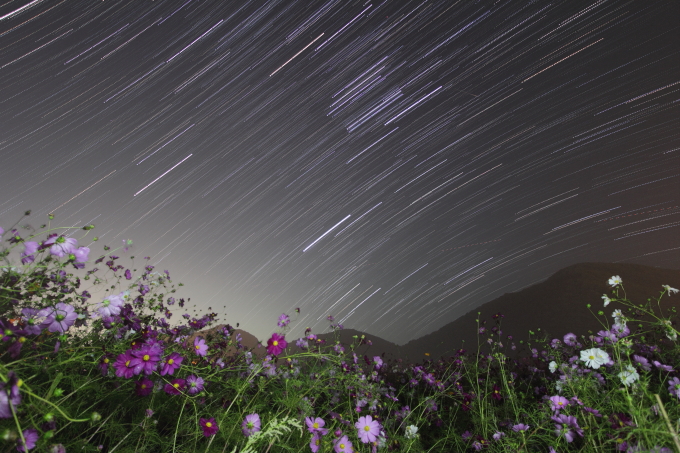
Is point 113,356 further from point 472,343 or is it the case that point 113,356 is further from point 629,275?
point 629,275

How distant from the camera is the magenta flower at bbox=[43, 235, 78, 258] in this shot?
146cm

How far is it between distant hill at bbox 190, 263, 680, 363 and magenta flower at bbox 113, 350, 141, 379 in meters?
19.6

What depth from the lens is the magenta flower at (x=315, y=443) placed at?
1628 millimetres

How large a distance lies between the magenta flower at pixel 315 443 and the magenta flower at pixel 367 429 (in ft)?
0.78

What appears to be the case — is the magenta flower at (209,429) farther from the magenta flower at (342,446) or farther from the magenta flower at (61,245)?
the magenta flower at (61,245)

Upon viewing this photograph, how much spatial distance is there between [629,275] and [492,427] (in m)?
31.5

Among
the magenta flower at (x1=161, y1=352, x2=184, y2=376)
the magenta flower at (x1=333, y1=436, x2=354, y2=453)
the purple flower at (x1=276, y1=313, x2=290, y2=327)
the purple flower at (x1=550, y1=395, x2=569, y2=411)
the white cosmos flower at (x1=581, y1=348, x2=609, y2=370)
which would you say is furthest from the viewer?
the purple flower at (x1=276, y1=313, x2=290, y2=327)

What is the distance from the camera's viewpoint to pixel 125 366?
145 centimetres

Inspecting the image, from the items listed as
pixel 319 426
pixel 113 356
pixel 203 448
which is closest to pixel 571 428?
pixel 319 426

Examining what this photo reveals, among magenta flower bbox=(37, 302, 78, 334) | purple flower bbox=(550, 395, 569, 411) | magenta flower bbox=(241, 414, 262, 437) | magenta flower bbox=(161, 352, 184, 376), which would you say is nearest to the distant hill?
purple flower bbox=(550, 395, 569, 411)

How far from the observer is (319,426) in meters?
1.78

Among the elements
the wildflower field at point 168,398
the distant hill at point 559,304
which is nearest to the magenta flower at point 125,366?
the wildflower field at point 168,398

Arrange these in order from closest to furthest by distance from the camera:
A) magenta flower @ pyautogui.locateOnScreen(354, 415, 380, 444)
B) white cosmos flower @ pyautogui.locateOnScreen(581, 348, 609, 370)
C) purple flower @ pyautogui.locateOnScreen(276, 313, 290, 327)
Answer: magenta flower @ pyautogui.locateOnScreen(354, 415, 380, 444) → white cosmos flower @ pyautogui.locateOnScreen(581, 348, 609, 370) → purple flower @ pyautogui.locateOnScreen(276, 313, 290, 327)

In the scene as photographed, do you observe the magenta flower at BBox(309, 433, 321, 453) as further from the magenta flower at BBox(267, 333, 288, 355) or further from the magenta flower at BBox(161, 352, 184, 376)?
the magenta flower at BBox(161, 352, 184, 376)
